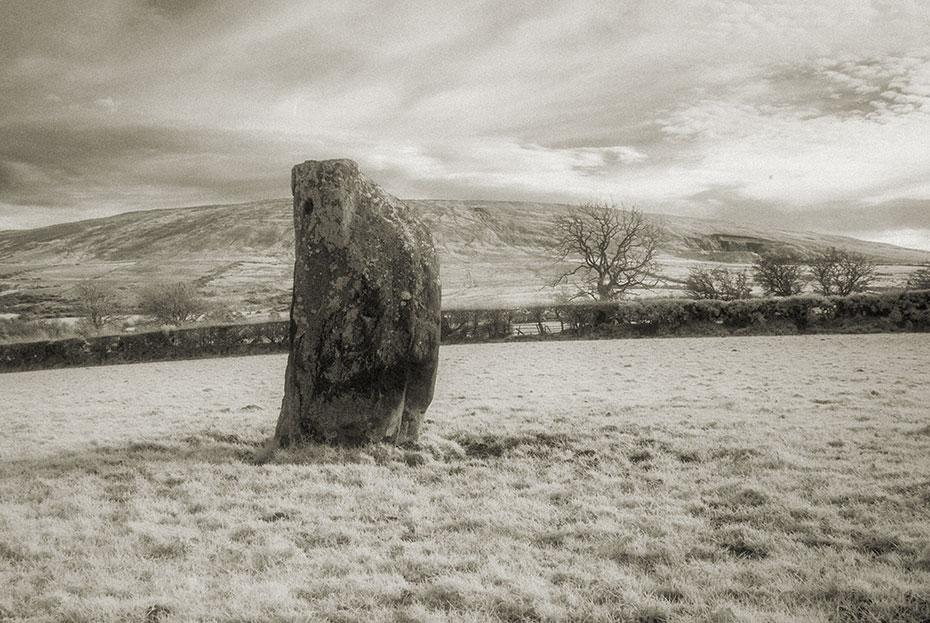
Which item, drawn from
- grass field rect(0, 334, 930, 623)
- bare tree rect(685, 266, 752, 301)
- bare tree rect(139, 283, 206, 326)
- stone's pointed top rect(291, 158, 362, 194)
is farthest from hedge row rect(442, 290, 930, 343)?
bare tree rect(139, 283, 206, 326)

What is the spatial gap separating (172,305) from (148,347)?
17.0m

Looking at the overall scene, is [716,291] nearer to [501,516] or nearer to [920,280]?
[920,280]

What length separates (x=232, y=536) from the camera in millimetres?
5055

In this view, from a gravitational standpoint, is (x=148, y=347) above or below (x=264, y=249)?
below

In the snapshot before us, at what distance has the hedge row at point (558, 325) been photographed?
26.5 metres

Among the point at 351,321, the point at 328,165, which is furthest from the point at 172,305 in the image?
the point at 351,321

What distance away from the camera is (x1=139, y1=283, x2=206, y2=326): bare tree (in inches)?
1670

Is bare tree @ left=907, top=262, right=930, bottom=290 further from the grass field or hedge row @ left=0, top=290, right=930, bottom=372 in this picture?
the grass field

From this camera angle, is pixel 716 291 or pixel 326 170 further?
pixel 716 291

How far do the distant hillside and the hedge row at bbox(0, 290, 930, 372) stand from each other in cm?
3311

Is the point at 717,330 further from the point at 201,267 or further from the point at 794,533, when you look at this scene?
the point at 201,267

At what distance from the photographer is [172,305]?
43125mm

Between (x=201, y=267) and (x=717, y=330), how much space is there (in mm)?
108750

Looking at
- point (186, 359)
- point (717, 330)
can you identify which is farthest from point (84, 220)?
point (717, 330)
